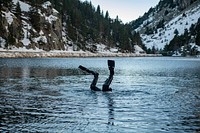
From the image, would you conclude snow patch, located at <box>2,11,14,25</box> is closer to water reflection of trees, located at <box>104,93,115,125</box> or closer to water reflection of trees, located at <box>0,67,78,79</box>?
water reflection of trees, located at <box>0,67,78,79</box>

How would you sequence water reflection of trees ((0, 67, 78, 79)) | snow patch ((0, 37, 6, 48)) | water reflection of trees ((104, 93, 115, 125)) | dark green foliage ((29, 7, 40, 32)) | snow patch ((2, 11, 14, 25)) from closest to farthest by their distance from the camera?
water reflection of trees ((104, 93, 115, 125)), water reflection of trees ((0, 67, 78, 79)), snow patch ((0, 37, 6, 48)), snow patch ((2, 11, 14, 25)), dark green foliage ((29, 7, 40, 32))

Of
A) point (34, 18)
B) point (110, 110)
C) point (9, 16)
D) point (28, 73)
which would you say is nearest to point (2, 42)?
point (9, 16)

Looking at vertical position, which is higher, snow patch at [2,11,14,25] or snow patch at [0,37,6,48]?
snow patch at [2,11,14,25]

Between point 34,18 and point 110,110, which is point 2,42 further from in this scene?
point 110,110

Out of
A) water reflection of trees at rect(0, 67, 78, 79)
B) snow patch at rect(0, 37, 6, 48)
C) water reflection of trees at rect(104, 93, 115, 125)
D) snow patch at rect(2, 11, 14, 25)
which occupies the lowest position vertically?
water reflection of trees at rect(0, 67, 78, 79)

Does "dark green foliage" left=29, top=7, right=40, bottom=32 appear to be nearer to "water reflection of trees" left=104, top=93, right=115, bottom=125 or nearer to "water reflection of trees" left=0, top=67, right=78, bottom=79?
"water reflection of trees" left=0, top=67, right=78, bottom=79

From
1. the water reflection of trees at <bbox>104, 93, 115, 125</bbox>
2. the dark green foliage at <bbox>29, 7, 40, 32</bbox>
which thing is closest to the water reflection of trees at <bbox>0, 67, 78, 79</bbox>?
the water reflection of trees at <bbox>104, 93, 115, 125</bbox>

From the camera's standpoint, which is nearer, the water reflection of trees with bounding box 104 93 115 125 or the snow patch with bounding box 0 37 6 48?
the water reflection of trees with bounding box 104 93 115 125

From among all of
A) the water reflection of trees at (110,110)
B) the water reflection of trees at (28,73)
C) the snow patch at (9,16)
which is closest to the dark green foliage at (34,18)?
the snow patch at (9,16)

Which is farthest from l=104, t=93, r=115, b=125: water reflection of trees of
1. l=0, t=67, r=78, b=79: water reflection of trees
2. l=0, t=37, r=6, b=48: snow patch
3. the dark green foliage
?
the dark green foliage

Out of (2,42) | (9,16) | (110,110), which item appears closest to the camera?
(110,110)

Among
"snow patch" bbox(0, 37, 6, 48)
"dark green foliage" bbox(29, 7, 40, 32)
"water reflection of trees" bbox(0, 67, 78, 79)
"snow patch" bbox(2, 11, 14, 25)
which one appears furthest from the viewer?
"dark green foliage" bbox(29, 7, 40, 32)

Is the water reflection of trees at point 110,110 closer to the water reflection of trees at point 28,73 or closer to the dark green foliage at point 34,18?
the water reflection of trees at point 28,73

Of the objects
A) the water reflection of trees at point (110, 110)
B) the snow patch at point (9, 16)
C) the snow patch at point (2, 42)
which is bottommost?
the water reflection of trees at point (110, 110)
